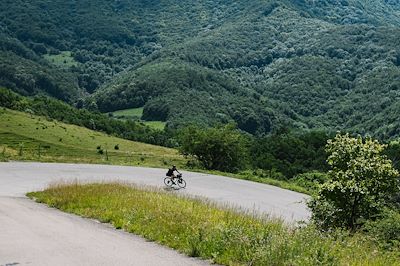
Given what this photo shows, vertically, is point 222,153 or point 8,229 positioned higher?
point 222,153

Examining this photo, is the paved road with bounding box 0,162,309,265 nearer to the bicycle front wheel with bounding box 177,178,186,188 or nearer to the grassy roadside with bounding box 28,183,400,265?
the grassy roadside with bounding box 28,183,400,265

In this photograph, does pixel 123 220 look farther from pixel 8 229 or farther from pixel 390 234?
pixel 390 234

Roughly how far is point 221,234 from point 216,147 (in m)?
33.3

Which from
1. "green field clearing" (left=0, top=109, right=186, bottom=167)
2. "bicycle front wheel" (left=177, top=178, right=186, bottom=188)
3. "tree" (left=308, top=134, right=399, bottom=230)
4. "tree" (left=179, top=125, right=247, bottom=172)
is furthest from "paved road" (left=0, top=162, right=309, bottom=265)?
"green field clearing" (left=0, top=109, right=186, bottom=167)

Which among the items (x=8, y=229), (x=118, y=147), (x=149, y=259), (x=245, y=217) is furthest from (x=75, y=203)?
(x=118, y=147)

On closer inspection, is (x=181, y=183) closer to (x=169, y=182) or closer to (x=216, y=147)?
(x=169, y=182)

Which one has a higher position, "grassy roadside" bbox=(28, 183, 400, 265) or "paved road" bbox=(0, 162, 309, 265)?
"grassy roadside" bbox=(28, 183, 400, 265)

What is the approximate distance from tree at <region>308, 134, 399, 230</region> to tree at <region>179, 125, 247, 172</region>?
27.3 metres

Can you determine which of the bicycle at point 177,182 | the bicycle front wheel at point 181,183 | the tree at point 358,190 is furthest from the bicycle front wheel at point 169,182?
the tree at point 358,190

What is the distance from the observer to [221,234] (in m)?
10.0

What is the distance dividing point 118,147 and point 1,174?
6161 cm

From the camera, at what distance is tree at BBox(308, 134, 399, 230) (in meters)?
15.1

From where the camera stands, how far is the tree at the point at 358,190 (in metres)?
15.1

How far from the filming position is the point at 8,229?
39.8ft
